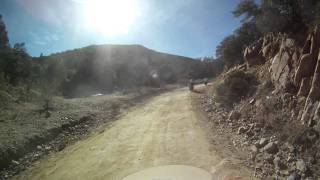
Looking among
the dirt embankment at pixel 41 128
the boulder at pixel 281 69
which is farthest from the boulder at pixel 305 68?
the dirt embankment at pixel 41 128

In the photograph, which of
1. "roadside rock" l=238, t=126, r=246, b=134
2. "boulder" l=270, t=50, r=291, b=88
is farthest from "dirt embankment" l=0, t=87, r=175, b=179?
"boulder" l=270, t=50, r=291, b=88

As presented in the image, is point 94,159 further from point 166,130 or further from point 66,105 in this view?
point 66,105

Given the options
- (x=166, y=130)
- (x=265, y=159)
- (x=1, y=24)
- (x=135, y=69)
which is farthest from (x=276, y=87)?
(x=135, y=69)

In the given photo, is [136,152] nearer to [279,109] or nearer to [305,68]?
[279,109]

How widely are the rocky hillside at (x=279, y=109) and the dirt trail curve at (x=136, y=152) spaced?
4.17 ft

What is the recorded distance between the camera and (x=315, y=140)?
9625 mm

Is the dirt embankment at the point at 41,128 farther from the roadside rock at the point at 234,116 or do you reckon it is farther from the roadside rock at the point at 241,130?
the roadside rock at the point at 241,130

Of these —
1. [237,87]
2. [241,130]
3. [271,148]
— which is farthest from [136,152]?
[237,87]

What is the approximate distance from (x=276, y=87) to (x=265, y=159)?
186 inches

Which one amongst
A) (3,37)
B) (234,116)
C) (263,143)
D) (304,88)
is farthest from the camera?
(3,37)

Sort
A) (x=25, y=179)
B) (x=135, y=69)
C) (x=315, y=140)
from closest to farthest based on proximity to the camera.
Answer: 1. (x=315, y=140)
2. (x=25, y=179)
3. (x=135, y=69)

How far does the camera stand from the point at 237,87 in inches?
696

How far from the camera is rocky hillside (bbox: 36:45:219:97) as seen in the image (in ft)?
186

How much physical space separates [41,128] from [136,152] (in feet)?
24.9
